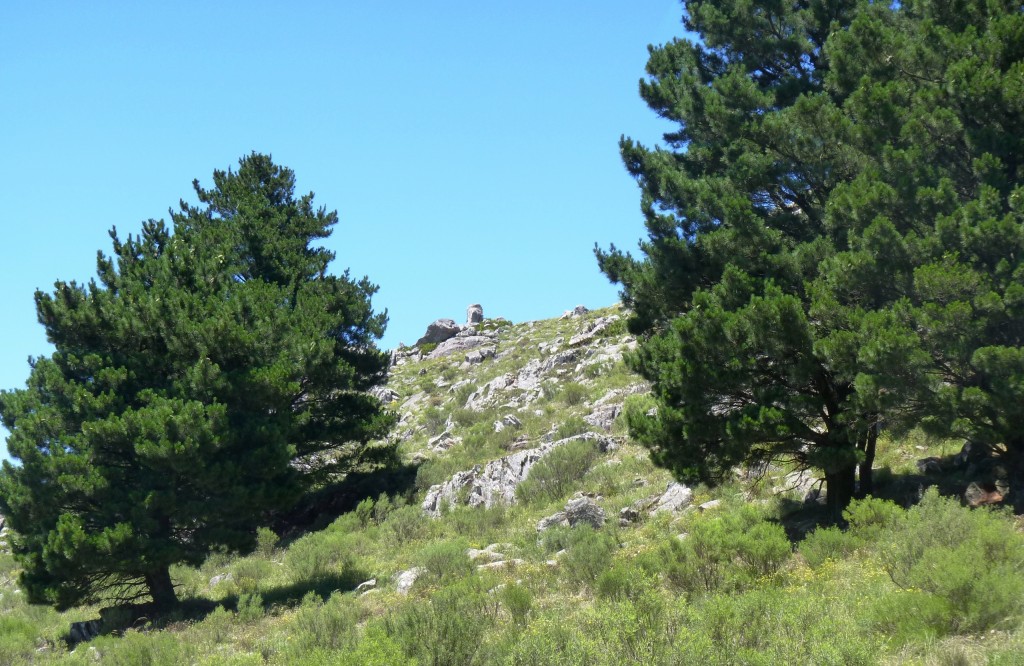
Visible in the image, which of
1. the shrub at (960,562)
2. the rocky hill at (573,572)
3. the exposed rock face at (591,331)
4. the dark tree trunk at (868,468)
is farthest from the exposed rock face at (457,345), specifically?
the shrub at (960,562)

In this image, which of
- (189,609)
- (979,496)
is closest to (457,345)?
(189,609)

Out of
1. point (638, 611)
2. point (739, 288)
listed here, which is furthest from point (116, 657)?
point (739, 288)

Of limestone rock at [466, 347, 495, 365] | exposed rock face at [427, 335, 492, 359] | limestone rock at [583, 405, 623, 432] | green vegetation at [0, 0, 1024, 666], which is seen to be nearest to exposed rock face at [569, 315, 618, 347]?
limestone rock at [466, 347, 495, 365]

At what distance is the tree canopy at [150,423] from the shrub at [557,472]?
5670 mm

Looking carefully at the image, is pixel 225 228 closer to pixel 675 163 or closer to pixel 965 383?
pixel 675 163

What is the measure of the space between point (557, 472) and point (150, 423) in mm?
9604

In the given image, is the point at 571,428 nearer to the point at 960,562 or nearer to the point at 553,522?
the point at 553,522

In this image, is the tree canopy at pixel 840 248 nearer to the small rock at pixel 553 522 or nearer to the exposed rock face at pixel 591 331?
the small rock at pixel 553 522

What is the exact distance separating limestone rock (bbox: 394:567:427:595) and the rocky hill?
0.10m

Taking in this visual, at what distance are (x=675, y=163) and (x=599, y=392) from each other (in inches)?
473

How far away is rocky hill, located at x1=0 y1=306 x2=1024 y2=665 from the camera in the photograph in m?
7.02

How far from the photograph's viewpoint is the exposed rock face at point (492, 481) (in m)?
21.7

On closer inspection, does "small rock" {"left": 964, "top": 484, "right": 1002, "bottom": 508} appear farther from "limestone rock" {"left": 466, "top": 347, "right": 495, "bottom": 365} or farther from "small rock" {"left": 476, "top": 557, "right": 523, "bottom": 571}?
"limestone rock" {"left": 466, "top": 347, "right": 495, "bottom": 365}

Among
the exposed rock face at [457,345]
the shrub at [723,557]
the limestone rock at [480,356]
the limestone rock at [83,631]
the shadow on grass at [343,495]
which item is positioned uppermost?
the exposed rock face at [457,345]
